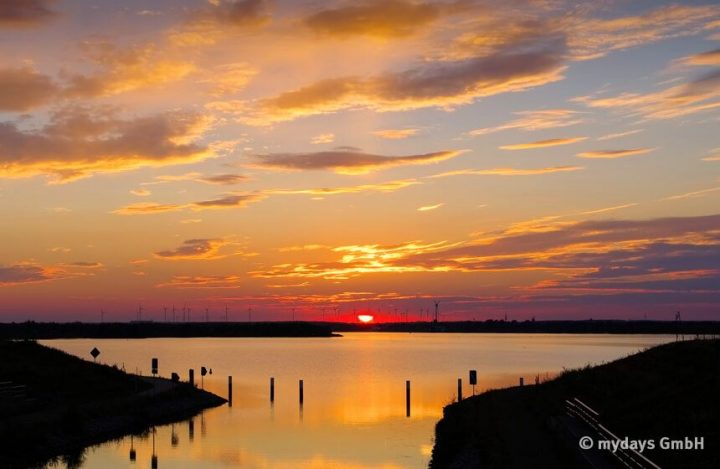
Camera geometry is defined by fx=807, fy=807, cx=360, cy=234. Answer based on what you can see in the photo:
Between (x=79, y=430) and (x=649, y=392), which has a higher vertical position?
(x=649, y=392)

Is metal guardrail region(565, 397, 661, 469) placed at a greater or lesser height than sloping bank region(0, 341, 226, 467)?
greater

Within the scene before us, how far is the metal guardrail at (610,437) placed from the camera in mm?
23792

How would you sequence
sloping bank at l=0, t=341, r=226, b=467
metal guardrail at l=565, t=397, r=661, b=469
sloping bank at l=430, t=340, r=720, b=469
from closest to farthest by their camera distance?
metal guardrail at l=565, t=397, r=661, b=469, sloping bank at l=430, t=340, r=720, b=469, sloping bank at l=0, t=341, r=226, b=467

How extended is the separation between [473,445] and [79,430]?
24025 mm

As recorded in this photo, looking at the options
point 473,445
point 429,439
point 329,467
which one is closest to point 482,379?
point 429,439

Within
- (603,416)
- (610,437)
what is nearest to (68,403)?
(603,416)

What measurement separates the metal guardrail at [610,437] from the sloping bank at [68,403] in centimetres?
2604

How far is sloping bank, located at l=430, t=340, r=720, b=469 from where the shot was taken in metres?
29.0

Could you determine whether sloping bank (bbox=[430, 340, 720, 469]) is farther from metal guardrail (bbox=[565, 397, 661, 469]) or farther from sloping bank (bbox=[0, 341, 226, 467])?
sloping bank (bbox=[0, 341, 226, 467])

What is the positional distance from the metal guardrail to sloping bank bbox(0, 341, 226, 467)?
26.0 metres

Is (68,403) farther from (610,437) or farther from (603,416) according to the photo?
(610,437)

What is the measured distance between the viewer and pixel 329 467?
44188 mm

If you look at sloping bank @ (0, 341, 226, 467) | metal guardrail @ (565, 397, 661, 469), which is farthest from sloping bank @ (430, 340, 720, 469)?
sloping bank @ (0, 341, 226, 467)

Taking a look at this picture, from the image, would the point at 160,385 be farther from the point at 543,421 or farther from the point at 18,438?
the point at 543,421
